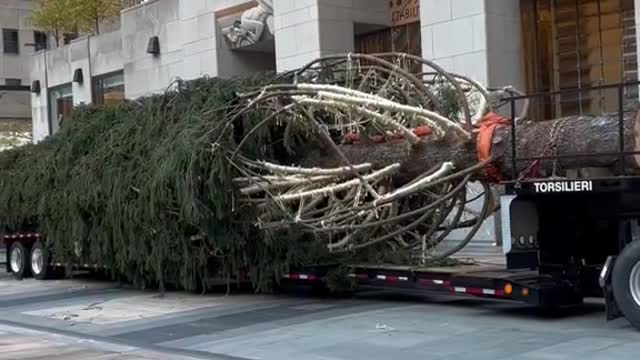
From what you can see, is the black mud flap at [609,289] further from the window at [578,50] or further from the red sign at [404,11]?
the red sign at [404,11]

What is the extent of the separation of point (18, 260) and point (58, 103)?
21692 millimetres

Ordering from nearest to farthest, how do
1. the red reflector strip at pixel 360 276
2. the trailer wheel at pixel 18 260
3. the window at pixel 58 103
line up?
the red reflector strip at pixel 360 276 → the trailer wheel at pixel 18 260 → the window at pixel 58 103

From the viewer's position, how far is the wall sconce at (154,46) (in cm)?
3347

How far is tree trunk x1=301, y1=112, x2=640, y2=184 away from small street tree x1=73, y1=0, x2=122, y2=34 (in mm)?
29653

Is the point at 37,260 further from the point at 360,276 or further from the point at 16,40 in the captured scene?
the point at 16,40

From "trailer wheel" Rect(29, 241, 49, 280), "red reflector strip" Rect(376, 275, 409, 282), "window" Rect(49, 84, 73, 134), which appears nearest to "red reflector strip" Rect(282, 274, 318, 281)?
"red reflector strip" Rect(376, 275, 409, 282)

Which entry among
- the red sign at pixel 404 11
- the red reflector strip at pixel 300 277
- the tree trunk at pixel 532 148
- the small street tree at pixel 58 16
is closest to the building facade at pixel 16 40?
the small street tree at pixel 58 16

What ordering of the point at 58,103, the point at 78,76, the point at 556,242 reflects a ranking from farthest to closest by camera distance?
the point at 58,103
the point at 78,76
the point at 556,242

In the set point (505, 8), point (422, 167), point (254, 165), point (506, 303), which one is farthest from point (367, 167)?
point (505, 8)

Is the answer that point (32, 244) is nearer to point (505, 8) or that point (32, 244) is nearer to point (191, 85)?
point (191, 85)

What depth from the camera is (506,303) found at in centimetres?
1365

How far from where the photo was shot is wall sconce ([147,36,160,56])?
33.5 metres

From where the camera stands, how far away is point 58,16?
4262 cm

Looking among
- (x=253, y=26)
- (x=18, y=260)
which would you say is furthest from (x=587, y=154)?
(x=253, y=26)
